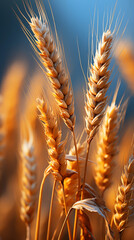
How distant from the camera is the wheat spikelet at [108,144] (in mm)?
720

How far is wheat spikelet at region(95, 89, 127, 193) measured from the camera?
720mm

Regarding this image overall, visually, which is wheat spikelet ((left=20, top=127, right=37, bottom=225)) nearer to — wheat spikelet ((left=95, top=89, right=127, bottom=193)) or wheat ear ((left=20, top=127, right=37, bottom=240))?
wheat ear ((left=20, top=127, right=37, bottom=240))

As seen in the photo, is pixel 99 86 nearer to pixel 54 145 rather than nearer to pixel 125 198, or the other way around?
pixel 54 145

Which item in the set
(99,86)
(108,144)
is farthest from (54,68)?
(108,144)

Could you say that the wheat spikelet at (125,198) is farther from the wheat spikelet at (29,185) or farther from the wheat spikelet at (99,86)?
the wheat spikelet at (29,185)

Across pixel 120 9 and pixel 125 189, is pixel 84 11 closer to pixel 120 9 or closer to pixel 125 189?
pixel 120 9

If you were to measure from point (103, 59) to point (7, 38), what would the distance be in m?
1.04

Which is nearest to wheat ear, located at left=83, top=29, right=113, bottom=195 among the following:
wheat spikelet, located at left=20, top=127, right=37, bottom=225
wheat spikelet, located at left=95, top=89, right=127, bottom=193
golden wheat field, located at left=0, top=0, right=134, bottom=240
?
golden wheat field, located at left=0, top=0, right=134, bottom=240

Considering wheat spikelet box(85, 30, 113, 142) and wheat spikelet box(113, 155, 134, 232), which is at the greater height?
wheat spikelet box(85, 30, 113, 142)

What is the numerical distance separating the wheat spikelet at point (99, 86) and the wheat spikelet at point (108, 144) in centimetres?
14

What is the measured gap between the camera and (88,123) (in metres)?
0.59

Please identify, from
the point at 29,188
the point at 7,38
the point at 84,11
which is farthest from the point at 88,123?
the point at 7,38

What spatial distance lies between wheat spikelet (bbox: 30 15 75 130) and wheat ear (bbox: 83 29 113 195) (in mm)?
49

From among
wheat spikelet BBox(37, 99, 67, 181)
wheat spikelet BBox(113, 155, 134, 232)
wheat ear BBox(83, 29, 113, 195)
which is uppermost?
wheat ear BBox(83, 29, 113, 195)
